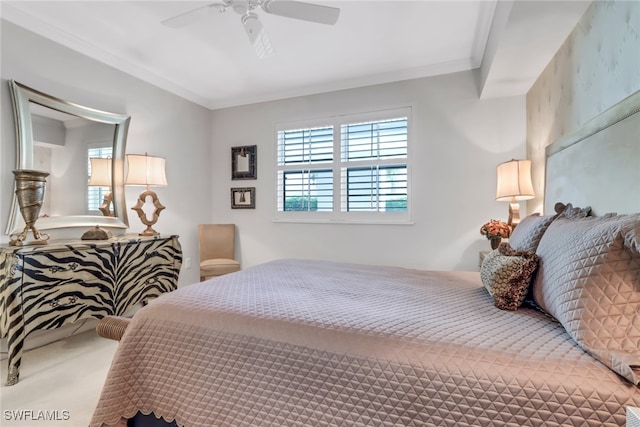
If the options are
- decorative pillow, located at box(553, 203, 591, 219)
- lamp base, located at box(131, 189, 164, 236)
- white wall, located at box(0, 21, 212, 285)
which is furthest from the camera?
lamp base, located at box(131, 189, 164, 236)

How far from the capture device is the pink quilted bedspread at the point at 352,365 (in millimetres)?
831

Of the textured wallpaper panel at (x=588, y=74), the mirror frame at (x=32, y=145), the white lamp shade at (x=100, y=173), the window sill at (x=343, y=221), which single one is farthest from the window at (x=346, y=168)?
the white lamp shade at (x=100, y=173)

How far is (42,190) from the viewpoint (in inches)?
89.2

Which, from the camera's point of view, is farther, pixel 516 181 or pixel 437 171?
pixel 437 171

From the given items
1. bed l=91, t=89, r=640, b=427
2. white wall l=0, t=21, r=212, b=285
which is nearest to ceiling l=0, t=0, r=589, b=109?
white wall l=0, t=21, r=212, b=285

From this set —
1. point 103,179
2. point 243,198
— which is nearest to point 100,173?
point 103,179

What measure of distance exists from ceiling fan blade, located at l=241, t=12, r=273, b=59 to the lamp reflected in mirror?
187cm

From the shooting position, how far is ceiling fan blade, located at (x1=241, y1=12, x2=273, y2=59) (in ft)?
6.45

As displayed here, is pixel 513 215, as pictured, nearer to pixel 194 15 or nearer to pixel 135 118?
pixel 194 15

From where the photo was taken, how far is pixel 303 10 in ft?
6.10

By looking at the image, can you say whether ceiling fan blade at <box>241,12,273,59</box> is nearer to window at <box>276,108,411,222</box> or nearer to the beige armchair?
window at <box>276,108,411,222</box>

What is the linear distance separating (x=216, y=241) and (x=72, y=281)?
1.81m

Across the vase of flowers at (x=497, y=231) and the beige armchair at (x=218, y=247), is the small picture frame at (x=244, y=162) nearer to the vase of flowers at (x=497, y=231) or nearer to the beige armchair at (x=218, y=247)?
the beige armchair at (x=218, y=247)

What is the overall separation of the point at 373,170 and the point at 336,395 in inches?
112
